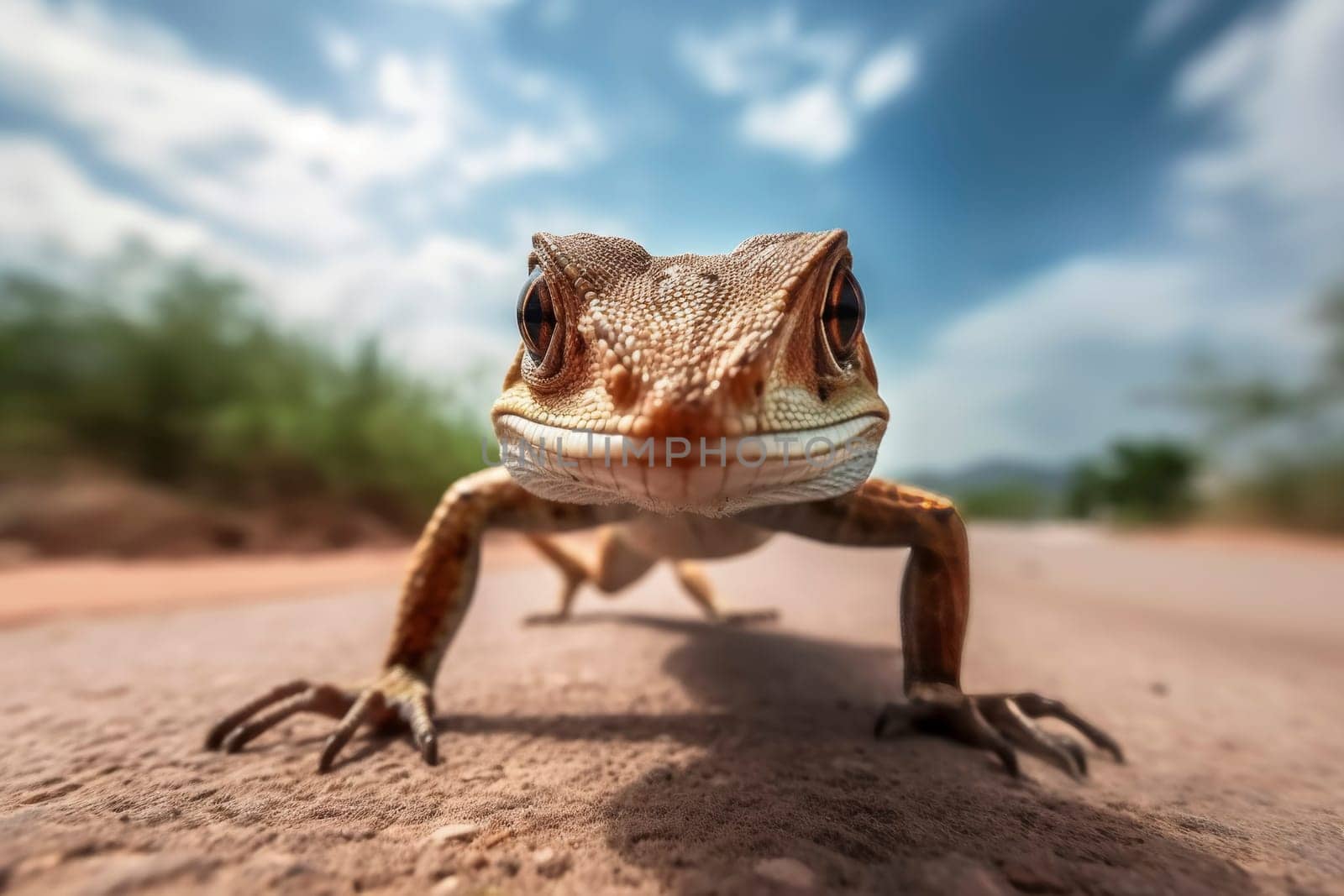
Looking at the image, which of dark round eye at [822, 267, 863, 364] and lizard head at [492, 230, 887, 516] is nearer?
lizard head at [492, 230, 887, 516]

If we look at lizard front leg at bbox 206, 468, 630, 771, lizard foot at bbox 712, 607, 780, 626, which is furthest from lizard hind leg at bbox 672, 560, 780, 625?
lizard front leg at bbox 206, 468, 630, 771

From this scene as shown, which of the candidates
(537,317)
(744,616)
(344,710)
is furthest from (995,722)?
(744,616)

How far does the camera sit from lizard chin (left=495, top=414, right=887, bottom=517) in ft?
4.53

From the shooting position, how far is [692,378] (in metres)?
1.45

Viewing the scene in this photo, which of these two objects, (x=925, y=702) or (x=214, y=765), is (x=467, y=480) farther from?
(x=925, y=702)

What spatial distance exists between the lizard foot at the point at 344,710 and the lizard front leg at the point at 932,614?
1.57 m

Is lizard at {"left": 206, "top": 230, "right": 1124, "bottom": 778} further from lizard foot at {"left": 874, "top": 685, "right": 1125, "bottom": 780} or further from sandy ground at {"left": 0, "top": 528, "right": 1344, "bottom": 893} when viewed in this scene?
sandy ground at {"left": 0, "top": 528, "right": 1344, "bottom": 893}

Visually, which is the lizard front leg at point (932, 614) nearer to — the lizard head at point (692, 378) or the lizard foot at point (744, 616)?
the lizard head at point (692, 378)

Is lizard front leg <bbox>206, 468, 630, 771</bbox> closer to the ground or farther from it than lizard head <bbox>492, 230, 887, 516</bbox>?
closer to the ground

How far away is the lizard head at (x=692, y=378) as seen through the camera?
4.64ft

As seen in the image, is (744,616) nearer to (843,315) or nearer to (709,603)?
(709,603)

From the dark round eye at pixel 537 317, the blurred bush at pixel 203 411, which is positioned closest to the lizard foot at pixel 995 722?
the dark round eye at pixel 537 317

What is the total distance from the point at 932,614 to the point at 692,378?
69.6 inches

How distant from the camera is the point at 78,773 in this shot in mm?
1907
